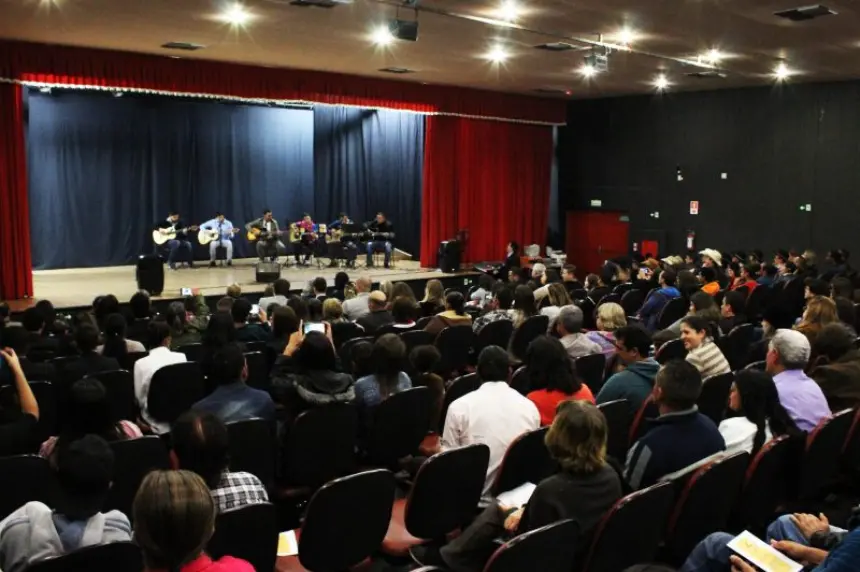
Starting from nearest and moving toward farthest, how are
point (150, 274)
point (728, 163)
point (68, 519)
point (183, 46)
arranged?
point (68, 519) < point (183, 46) < point (150, 274) < point (728, 163)

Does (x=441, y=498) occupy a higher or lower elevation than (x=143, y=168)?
lower

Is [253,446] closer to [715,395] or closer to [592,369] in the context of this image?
[592,369]

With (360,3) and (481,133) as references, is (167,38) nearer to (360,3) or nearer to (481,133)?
(360,3)

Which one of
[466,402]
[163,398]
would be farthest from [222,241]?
[466,402]

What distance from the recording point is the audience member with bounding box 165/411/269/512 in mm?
2744

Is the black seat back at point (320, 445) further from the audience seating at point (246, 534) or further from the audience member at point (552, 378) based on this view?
the audience seating at point (246, 534)

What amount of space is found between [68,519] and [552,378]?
8.36 feet

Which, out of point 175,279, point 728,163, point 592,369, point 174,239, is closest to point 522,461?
point 592,369

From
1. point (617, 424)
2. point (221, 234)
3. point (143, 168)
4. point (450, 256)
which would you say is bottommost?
point (617, 424)

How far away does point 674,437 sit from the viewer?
3424 mm

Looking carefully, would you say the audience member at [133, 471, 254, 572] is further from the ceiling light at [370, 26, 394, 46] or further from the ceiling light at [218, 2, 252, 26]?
the ceiling light at [370, 26, 394, 46]

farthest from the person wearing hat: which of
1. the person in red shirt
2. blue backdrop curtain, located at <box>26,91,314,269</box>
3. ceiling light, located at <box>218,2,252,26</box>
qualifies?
blue backdrop curtain, located at <box>26,91,314,269</box>

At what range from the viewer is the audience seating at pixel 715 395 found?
16.3 ft

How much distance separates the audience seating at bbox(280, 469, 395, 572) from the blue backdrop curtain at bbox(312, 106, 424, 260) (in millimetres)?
14705
